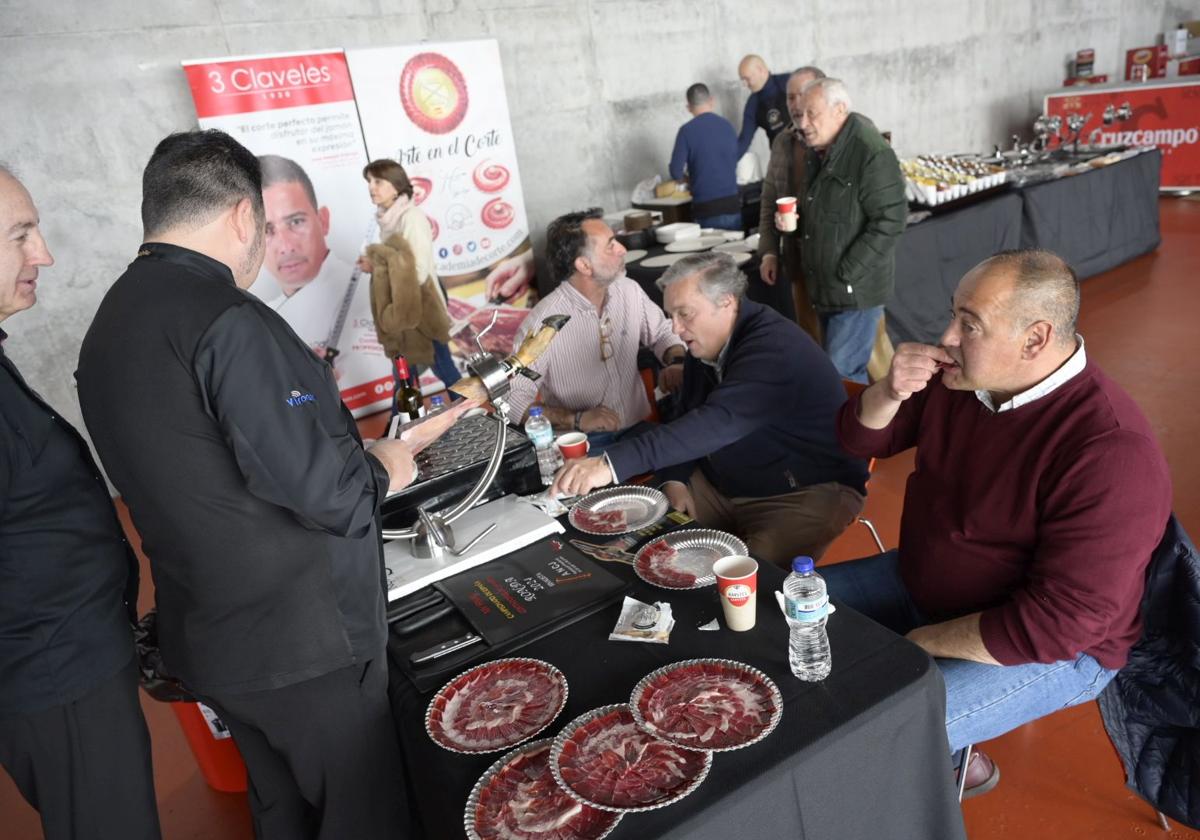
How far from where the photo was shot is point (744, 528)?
2557mm

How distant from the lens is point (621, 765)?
4.14 feet

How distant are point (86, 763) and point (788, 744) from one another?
56.9 inches

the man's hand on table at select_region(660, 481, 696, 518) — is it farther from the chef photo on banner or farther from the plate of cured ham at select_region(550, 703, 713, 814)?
the chef photo on banner

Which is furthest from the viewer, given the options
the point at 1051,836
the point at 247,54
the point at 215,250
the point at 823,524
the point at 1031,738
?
the point at 247,54

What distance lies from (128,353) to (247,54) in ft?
14.9

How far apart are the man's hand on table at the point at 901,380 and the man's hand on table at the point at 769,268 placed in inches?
97.6

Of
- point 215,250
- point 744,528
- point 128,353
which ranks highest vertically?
point 215,250

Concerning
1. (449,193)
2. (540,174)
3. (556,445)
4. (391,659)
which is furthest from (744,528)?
(540,174)

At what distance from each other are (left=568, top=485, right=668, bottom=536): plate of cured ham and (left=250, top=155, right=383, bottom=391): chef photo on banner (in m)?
3.75

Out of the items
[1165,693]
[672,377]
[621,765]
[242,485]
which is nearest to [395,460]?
[242,485]

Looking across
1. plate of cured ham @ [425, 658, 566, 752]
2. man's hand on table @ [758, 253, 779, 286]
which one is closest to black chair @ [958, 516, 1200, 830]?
plate of cured ham @ [425, 658, 566, 752]

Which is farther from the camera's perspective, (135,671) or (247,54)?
(247,54)

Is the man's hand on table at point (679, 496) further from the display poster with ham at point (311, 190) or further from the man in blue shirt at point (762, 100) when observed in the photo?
the man in blue shirt at point (762, 100)

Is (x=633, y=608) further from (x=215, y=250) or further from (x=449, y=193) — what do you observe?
(x=449, y=193)
